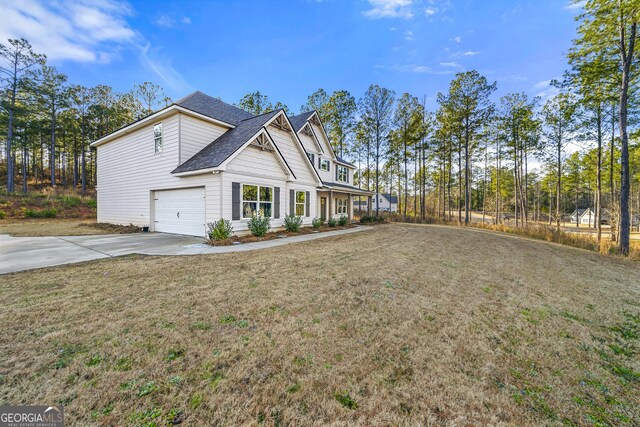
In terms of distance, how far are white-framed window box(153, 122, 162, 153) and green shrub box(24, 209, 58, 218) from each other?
12.7 meters

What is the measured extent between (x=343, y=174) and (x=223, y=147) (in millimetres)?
13625

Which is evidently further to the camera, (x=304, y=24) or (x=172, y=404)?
(x=304, y=24)

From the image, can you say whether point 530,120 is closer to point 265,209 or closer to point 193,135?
point 265,209

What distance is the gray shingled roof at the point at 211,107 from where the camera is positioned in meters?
12.8

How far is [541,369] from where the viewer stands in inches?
99.3

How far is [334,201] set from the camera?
19.6 metres

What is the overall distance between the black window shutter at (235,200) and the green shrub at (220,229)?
0.46 m

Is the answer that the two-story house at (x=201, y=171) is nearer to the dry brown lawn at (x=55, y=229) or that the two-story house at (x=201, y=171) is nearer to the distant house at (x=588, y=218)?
the dry brown lawn at (x=55, y=229)

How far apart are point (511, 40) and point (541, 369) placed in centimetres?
1636

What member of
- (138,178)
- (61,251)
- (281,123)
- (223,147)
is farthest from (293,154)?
(61,251)

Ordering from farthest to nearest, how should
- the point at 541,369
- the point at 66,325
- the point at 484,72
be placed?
the point at 484,72 → the point at 66,325 → the point at 541,369

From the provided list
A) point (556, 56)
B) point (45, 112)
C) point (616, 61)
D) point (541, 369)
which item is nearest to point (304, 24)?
point (556, 56)

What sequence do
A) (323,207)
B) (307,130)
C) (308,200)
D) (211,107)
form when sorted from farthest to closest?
1. (323,207)
2. (307,130)
3. (308,200)
4. (211,107)

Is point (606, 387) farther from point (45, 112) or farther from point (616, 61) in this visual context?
point (45, 112)
